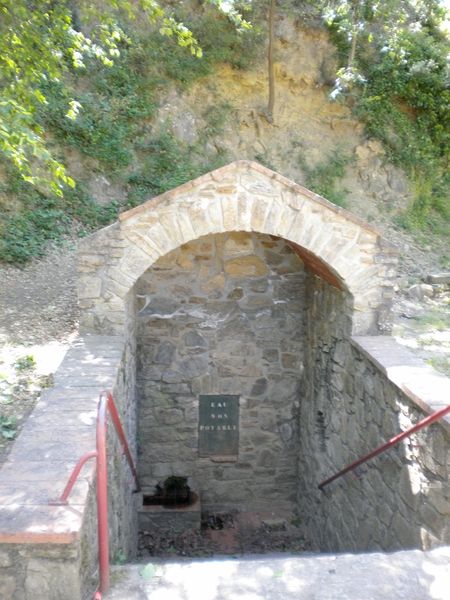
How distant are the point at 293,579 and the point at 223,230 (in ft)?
9.68

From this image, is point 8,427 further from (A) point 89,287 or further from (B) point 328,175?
(B) point 328,175

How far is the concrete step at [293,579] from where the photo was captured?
240cm

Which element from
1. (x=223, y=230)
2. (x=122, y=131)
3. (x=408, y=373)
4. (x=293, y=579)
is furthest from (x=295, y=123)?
(x=293, y=579)

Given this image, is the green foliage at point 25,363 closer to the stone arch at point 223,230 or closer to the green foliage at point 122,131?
the stone arch at point 223,230

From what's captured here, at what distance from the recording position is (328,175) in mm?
10281

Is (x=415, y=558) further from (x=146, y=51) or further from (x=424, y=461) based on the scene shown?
(x=146, y=51)

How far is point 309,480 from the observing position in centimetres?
638

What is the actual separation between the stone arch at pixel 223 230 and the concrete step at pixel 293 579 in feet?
8.75

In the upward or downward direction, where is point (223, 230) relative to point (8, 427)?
upward

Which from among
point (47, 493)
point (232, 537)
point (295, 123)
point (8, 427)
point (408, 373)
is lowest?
point (232, 537)

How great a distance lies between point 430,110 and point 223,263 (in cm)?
691

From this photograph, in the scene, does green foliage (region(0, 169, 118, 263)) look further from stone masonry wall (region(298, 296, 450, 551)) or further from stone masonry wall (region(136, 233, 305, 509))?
stone masonry wall (region(298, 296, 450, 551))

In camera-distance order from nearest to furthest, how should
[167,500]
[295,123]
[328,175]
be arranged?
1. [167,500]
2. [328,175]
3. [295,123]

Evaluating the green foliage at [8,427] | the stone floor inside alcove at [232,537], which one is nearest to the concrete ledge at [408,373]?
the green foliage at [8,427]
